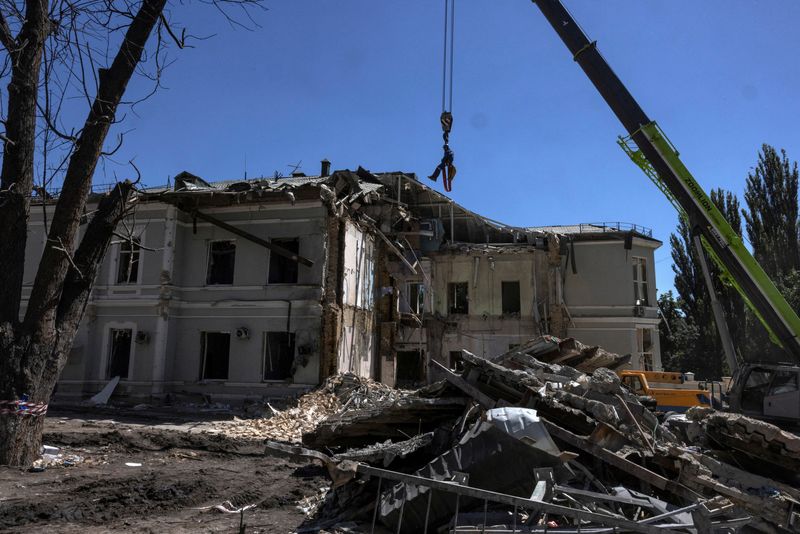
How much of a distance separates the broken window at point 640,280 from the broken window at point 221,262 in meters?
17.8

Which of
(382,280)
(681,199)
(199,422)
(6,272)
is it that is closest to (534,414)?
(6,272)

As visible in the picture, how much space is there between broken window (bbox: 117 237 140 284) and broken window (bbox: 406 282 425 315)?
40.0 ft

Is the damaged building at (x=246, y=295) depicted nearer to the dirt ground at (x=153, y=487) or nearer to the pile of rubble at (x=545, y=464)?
the dirt ground at (x=153, y=487)

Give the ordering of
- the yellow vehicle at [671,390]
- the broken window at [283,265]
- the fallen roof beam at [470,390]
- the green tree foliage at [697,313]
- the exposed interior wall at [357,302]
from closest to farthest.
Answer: the fallen roof beam at [470,390]
the yellow vehicle at [671,390]
the broken window at [283,265]
the exposed interior wall at [357,302]
the green tree foliage at [697,313]

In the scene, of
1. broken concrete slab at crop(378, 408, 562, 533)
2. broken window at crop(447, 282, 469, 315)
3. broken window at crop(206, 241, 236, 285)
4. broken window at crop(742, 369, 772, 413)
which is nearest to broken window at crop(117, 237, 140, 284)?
broken window at crop(206, 241, 236, 285)

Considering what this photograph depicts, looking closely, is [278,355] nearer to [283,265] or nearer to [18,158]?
[283,265]

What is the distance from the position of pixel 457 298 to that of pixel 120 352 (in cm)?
1526

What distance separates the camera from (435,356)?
26516mm

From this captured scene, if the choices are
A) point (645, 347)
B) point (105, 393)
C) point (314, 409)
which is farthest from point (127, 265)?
point (645, 347)

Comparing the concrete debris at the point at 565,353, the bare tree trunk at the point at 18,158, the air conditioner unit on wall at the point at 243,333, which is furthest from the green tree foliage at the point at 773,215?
the bare tree trunk at the point at 18,158

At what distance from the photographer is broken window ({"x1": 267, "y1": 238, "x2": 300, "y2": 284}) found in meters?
19.4

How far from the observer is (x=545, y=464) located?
527 centimetres

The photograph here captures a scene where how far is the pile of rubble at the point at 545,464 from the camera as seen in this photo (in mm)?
5016

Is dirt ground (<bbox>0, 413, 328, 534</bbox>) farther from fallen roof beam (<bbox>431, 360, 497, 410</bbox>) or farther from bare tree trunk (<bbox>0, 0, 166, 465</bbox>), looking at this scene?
fallen roof beam (<bbox>431, 360, 497, 410</bbox>)
